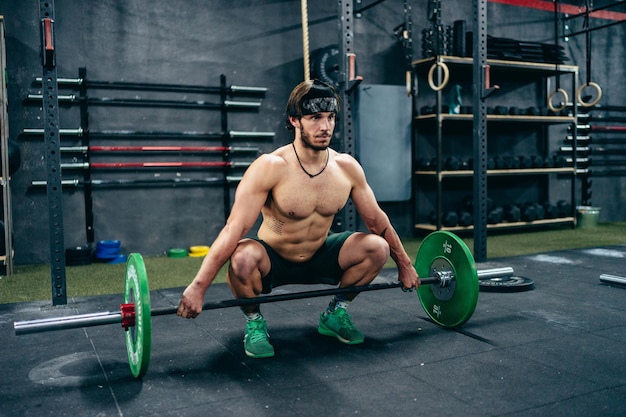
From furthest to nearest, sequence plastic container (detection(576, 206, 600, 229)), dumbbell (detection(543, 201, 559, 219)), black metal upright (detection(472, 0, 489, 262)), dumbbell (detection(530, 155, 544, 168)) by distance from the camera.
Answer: plastic container (detection(576, 206, 600, 229)) < dumbbell (detection(543, 201, 559, 219)) < dumbbell (detection(530, 155, 544, 168)) < black metal upright (detection(472, 0, 489, 262))

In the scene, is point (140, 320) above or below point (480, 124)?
below

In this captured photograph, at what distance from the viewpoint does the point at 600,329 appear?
221cm

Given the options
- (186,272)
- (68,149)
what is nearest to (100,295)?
(186,272)

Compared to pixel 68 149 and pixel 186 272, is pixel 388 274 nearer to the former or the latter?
pixel 186 272

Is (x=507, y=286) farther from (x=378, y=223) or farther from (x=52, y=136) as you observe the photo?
(x=52, y=136)

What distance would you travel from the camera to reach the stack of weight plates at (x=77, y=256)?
4000mm

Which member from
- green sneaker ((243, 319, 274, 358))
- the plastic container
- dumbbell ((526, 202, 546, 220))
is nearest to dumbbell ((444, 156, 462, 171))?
dumbbell ((526, 202, 546, 220))

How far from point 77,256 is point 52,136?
5.58 ft

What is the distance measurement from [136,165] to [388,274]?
2.26 m

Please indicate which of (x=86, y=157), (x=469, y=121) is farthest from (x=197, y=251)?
(x=469, y=121)

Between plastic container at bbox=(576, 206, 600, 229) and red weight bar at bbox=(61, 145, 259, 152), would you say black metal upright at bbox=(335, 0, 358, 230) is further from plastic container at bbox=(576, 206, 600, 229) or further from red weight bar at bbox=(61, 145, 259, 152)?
plastic container at bbox=(576, 206, 600, 229)

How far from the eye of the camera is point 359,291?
2.02 metres

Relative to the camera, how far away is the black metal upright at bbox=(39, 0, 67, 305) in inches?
97.7

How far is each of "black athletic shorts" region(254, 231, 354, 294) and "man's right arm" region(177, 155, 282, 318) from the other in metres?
0.19
